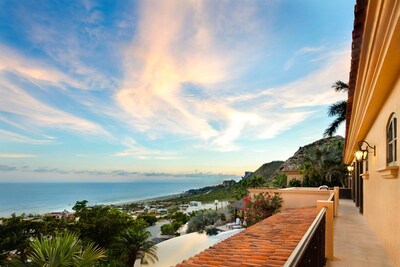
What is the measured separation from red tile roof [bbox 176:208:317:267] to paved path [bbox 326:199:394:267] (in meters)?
0.73

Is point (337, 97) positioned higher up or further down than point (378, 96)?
higher up

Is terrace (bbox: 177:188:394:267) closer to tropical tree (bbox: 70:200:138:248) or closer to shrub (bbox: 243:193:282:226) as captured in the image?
shrub (bbox: 243:193:282:226)

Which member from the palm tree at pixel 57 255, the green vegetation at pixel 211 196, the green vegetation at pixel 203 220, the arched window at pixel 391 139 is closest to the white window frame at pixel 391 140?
the arched window at pixel 391 139

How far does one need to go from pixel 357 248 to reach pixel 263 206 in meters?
5.38

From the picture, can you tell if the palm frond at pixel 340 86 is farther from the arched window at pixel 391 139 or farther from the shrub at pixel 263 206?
the arched window at pixel 391 139

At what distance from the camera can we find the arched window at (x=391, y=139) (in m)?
4.21

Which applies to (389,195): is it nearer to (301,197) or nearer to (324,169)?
(301,197)

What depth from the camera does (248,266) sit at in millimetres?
4035

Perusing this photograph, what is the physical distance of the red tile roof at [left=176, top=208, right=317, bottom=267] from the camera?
14.0 ft

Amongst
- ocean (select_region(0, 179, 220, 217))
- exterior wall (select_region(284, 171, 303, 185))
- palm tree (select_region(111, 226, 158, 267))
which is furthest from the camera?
ocean (select_region(0, 179, 220, 217))

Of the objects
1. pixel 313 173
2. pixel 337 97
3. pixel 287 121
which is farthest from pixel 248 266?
pixel 337 97

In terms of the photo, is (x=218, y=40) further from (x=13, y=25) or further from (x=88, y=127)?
(x=88, y=127)

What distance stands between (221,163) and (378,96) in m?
52.9

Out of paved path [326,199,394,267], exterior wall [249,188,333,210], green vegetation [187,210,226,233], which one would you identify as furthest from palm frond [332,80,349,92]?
paved path [326,199,394,267]
